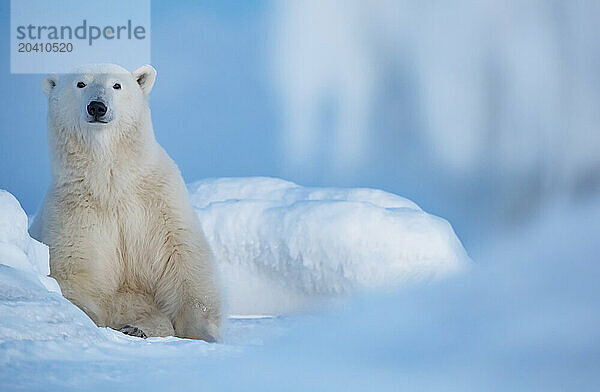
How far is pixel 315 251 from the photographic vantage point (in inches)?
217

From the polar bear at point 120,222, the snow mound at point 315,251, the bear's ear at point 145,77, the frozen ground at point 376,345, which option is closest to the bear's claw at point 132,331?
the polar bear at point 120,222

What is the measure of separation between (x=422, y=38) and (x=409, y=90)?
1.09 meters

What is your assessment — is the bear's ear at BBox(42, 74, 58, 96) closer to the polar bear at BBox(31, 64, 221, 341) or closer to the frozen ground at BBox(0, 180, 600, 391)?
the polar bear at BBox(31, 64, 221, 341)

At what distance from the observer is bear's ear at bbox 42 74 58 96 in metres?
3.40

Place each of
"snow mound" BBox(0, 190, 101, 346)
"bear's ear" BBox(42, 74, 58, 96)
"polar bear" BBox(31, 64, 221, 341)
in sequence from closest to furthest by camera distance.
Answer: "snow mound" BBox(0, 190, 101, 346), "polar bear" BBox(31, 64, 221, 341), "bear's ear" BBox(42, 74, 58, 96)

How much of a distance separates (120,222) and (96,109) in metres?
0.55

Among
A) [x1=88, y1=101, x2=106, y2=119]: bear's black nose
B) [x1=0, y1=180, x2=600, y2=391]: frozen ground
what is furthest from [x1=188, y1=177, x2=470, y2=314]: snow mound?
[x1=0, y1=180, x2=600, y2=391]: frozen ground

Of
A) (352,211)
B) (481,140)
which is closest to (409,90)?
(481,140)

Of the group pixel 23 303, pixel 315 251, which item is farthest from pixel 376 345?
pixel 315 251

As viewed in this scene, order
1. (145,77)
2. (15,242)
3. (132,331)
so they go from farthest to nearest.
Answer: (145,77) → (132,331) → (15,242)

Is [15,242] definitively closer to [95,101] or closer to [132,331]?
[132,331]

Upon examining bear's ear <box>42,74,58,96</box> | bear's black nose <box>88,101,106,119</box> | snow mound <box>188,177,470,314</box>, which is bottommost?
snow mound <box>188,177,470,314</box>

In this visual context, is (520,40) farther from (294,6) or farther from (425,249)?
(425,249)

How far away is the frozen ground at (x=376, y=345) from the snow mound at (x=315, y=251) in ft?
9.01
